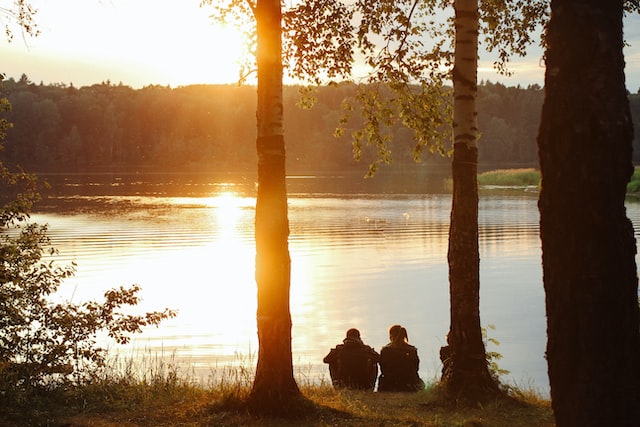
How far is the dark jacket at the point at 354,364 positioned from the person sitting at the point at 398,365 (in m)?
0.20

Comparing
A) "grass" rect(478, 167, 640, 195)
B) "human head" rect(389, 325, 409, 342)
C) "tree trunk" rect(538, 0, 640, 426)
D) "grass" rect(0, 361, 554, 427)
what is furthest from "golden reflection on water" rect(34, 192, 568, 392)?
"grass" rect(478, 167, 640, 195)

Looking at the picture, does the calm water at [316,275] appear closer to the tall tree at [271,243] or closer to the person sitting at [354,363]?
the person sitting at [354,363]

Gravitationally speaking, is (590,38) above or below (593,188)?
above

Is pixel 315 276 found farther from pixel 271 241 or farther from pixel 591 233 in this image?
pixel 591 233

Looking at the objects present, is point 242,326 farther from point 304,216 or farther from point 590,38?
point 304,216

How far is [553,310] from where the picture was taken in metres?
4.63

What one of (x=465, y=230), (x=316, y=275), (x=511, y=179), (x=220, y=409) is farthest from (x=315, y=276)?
(x=511, y=179)

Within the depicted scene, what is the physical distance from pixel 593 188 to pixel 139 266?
95.7 ft

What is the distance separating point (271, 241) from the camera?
29.2 feet

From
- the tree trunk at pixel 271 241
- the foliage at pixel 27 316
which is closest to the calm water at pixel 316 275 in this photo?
the foliage at pixel 27 316

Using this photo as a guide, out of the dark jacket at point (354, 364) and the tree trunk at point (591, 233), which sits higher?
the tree trunk at point (591, 233)

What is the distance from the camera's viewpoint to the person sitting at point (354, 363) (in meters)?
11.9

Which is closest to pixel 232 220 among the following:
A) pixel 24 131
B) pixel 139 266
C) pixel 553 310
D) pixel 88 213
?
pixel 88 213

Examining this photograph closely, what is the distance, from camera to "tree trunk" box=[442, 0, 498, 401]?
10.0 metres
